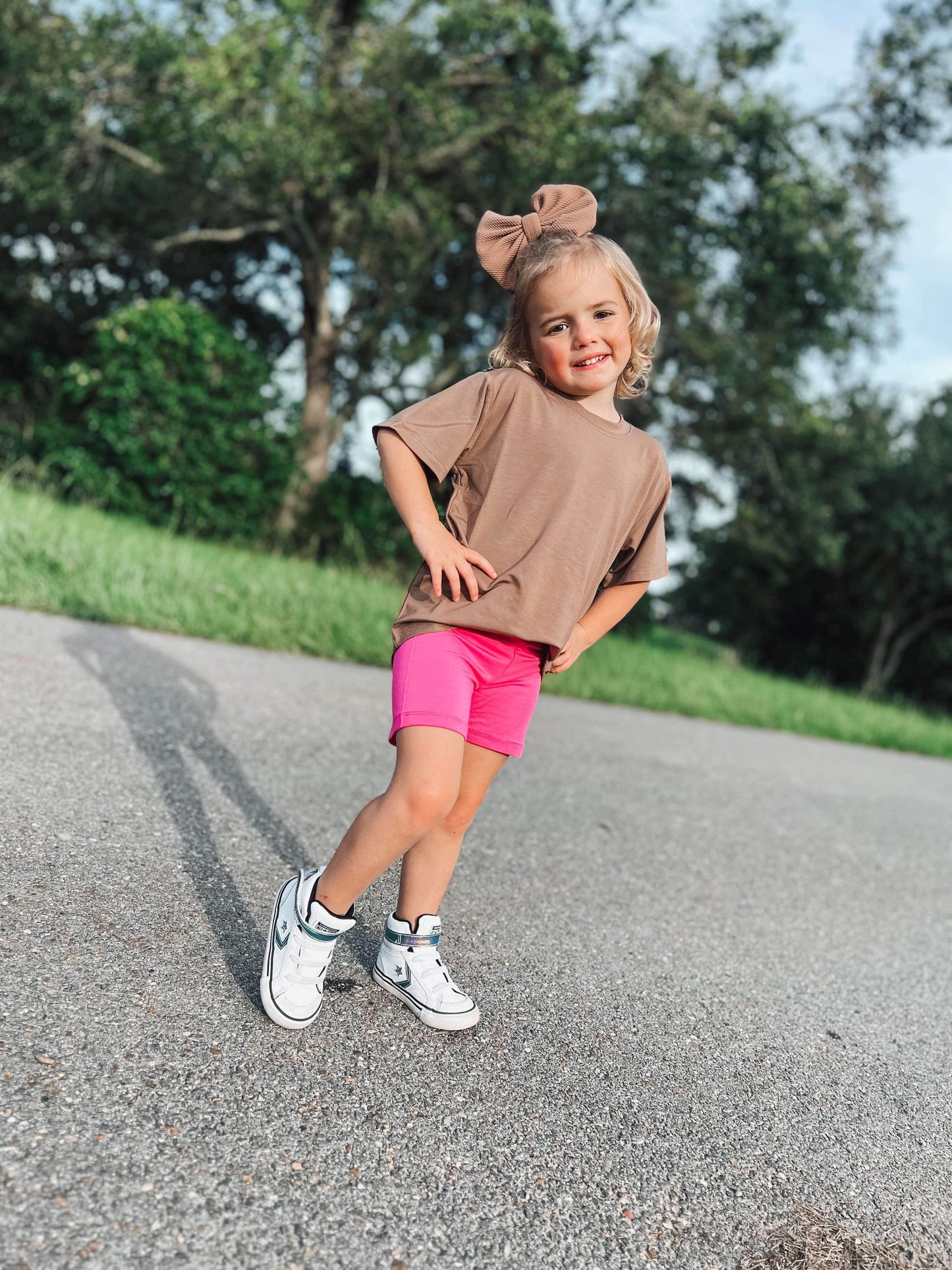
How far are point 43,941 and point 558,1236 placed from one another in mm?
1194

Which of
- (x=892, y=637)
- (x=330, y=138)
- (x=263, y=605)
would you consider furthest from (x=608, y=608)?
(x=892, y=637)

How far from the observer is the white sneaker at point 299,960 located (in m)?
2.01

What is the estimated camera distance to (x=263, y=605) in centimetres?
700

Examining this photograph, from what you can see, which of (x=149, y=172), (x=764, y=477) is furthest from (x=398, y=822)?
(x=764, y=477)

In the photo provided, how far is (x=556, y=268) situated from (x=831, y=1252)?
1927 mm

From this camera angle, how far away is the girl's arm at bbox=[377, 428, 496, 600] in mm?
2064

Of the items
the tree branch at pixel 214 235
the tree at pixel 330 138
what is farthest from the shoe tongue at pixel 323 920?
the tree branch at pixel 214 235

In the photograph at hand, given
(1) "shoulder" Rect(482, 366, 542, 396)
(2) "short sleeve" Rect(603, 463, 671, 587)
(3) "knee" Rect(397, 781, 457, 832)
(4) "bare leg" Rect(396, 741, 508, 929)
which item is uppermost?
(1) "shoulder" Rect(482, 366, 542, 396)

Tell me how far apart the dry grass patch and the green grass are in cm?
498

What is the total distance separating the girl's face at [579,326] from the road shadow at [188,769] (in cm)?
144

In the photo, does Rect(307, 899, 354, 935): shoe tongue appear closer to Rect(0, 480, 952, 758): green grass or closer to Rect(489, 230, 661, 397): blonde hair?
Rect(489, 230, 661, 397): blonde hair

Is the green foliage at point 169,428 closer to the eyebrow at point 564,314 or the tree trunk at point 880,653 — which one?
the eyebrow at point 564,314

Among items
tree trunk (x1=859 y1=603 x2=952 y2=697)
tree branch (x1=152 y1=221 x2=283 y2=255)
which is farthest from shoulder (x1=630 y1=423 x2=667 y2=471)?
tree trunk (x1=859 y1=603 x2=952 y2=697)

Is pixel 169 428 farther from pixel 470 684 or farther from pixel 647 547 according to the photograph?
pixel 470 684
